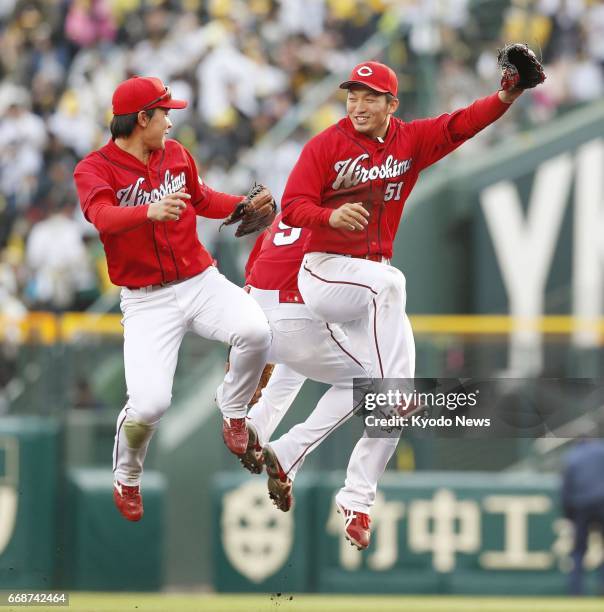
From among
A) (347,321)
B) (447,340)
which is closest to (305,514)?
(447,340)

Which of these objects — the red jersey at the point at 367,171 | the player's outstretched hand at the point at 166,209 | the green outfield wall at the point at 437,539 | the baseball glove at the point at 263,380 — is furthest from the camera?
the green outfield wall at the point at 437,539

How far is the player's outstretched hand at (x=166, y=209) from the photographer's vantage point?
889 centimetres

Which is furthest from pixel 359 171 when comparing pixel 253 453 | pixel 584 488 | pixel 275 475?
pixel 584 488

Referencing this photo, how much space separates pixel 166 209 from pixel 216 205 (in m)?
1.14

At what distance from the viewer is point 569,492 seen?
1536cm

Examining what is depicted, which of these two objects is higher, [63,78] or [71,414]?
[63,78]

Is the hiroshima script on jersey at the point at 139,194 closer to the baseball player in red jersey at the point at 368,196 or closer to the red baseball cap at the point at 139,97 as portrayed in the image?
the red baseball cap at the point at 139,97

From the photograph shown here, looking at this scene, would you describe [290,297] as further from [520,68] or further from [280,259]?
[520,68]

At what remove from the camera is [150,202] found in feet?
31.5

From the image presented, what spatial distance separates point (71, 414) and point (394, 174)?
7.45 metres

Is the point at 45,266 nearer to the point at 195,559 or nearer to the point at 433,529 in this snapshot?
the point at 195,559

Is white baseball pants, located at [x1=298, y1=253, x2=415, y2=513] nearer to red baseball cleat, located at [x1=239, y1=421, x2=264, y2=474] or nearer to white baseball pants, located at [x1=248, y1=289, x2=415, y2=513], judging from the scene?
white baseball pants, located at [x1=248, y1=289, x2=415, y2=513]

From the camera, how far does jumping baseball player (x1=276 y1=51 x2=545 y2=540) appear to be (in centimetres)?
934

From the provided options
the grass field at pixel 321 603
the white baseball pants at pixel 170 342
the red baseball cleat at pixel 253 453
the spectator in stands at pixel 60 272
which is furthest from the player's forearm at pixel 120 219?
the spectator in stands at pixel 60 272
